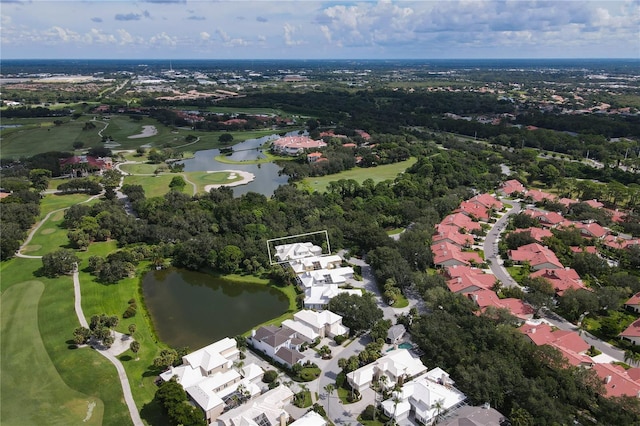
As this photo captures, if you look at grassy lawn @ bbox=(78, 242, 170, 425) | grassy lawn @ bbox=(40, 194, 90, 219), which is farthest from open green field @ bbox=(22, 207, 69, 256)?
grassy lawn @ bbox=(78, 242, 170, 425)

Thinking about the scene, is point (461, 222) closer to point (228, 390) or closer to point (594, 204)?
point (594, 204)

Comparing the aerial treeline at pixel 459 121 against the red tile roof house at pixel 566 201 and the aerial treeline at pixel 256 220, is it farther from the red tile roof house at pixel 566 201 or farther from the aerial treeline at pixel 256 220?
the aerial treeline at pixel 256 220

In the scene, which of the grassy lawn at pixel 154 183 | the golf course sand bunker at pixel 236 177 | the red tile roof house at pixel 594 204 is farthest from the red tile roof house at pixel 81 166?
the red tile roof house at pixel 594 204

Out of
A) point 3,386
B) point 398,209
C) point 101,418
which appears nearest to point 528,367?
point 101,418

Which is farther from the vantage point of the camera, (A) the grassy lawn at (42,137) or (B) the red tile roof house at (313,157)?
(A) the grassy lawn at (42,137)

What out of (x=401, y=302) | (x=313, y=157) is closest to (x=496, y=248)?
(x=401, y=302)
